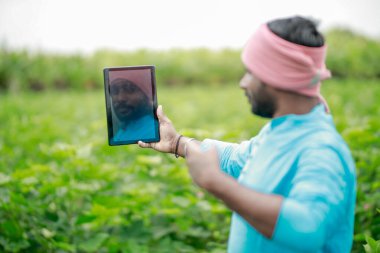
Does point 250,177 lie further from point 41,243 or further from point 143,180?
point 143,180

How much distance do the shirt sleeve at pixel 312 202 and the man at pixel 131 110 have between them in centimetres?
71

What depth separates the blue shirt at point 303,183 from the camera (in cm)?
132

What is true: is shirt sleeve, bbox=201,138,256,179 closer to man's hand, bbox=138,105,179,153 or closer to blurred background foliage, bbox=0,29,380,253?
man's hand, bbox=138,105,179,153

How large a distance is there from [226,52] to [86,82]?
13.2 feet

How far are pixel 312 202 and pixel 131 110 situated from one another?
2.79ft

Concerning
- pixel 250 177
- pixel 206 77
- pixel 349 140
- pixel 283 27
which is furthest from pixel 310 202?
pixel 206 77

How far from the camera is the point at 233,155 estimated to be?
1.83 metres

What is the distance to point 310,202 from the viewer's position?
1322 millimetres

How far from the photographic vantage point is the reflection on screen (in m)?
1.90

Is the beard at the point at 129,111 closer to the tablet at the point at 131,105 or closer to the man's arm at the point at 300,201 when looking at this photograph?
the tablet at the point at 131,105

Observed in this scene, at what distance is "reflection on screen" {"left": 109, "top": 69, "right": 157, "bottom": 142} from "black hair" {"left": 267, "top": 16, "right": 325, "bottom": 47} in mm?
617

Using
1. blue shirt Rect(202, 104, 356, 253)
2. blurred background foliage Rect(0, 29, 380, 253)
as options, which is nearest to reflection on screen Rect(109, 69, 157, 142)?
blue shirt Rect(202, 104, 356, 253)

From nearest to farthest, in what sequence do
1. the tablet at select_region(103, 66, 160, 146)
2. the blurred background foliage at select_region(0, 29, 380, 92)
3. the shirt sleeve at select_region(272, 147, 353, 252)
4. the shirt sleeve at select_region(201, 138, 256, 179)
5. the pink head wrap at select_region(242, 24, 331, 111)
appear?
the shirt sleeve at select_region(272, 147, 353, 252) → the pink head wrap at select_region(242, 24, 331, 111) → the shirt sleeve at select_region(201, 138, 256, 179) → the tablet at select_region(103, 66, 160, 146) → the blurred background foliage at select_region(0, 29, 380, 92)

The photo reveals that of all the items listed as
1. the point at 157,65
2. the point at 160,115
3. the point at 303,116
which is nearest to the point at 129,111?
the point at 160,115
